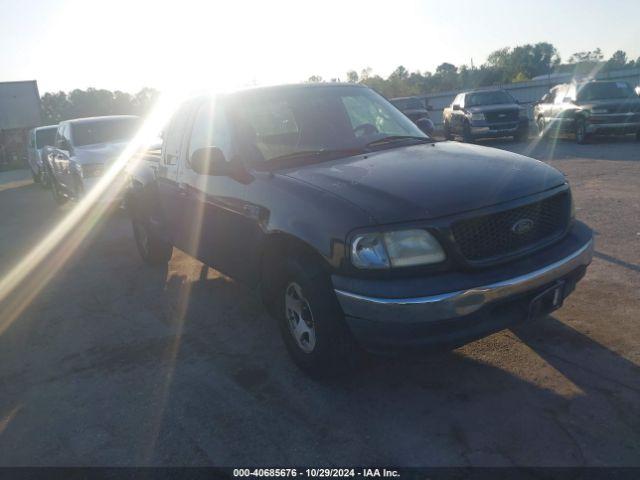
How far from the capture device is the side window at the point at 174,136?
5.40 m

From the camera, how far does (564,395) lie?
340 cm

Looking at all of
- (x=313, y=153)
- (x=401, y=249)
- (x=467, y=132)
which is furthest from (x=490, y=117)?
(x=401, y=249)

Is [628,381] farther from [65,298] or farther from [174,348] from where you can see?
[65,298]

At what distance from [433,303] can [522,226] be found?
797 millimetres

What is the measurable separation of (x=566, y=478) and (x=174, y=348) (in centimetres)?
295

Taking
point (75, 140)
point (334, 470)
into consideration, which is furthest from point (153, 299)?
point (75, 140)

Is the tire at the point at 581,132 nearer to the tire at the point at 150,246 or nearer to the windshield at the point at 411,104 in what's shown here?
the windshield at the point at 411,104

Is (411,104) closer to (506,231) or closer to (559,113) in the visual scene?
(559,113)

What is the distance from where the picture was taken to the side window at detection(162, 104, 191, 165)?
5.40m

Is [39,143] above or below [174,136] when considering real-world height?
below

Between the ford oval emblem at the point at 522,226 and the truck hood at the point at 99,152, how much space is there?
29.3 feet

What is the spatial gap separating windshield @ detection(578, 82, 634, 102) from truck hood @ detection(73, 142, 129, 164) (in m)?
12.5

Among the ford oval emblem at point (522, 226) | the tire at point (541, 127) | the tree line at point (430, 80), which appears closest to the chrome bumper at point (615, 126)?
the tire at point (541, 127)

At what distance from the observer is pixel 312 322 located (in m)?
3.58
